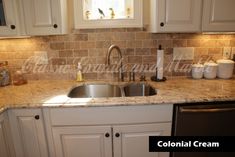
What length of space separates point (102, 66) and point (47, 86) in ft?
1.95

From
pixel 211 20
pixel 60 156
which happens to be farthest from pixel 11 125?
pixel 211 20

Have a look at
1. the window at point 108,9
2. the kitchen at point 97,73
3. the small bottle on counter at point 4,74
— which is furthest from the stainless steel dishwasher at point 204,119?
the small bottle on counter at point 4,74

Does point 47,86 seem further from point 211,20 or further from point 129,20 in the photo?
point 211,20

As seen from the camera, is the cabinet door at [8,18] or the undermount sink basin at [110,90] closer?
the cabinet door at [8,18]

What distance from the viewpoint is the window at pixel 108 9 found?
1909 millimetres

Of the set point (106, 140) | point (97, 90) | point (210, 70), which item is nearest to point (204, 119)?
point (210, 70)

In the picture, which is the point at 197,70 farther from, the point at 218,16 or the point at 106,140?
the point at 106,140

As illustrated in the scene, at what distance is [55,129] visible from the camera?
1.47 m

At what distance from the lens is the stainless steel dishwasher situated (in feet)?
4.73

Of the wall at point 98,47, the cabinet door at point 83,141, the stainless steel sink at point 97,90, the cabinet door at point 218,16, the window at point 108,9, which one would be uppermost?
the window at point 108,9

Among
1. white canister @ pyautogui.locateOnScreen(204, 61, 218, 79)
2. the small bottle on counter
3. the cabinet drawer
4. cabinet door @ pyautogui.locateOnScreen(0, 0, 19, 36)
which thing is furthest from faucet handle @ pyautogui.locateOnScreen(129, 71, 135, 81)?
the small bottle on counter

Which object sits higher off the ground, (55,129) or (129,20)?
(129,20)

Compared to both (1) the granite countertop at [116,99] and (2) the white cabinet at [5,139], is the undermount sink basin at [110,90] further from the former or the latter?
(2) the white cabinet at [5,139]

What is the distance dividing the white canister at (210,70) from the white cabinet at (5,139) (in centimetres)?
188
